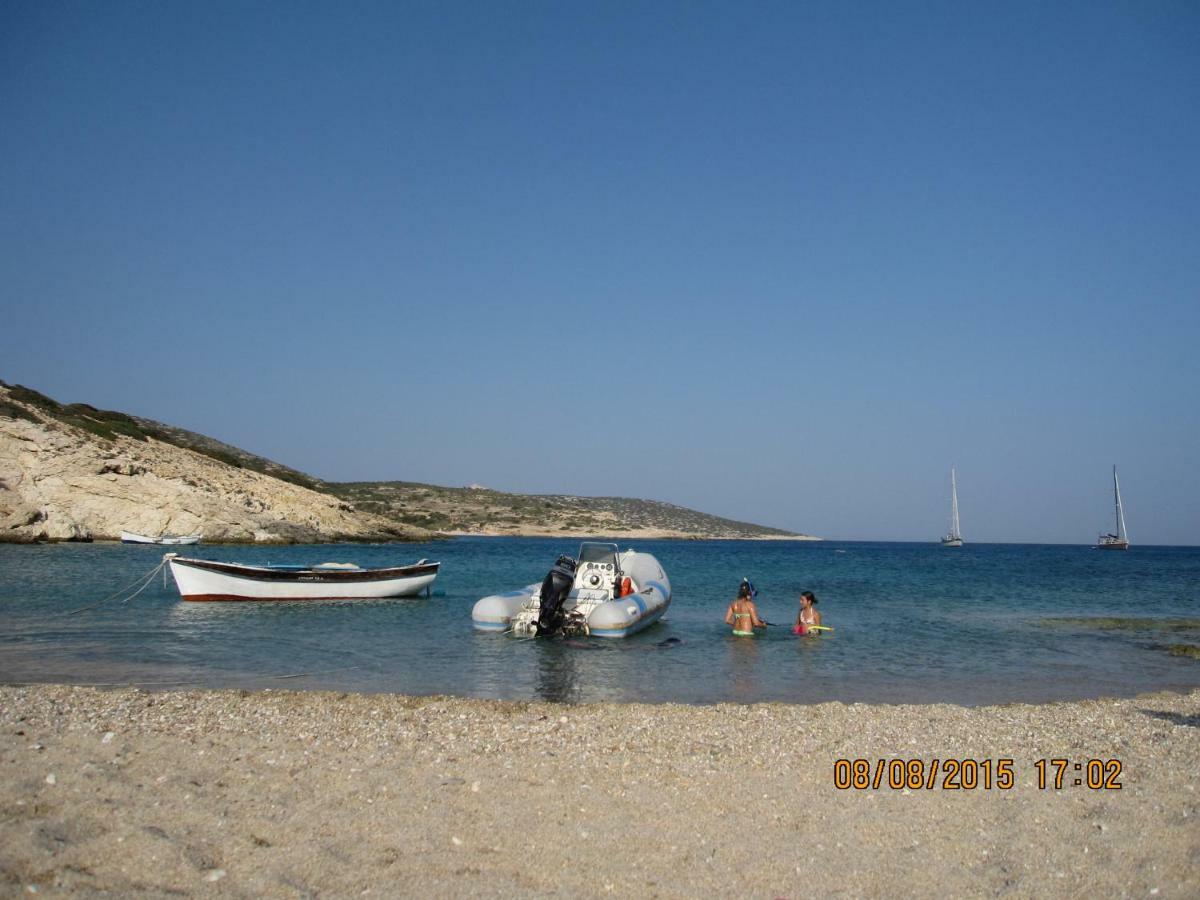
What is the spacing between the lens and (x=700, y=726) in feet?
28.0

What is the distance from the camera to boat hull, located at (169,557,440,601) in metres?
22.8

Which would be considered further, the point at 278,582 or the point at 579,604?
the point at 278,582

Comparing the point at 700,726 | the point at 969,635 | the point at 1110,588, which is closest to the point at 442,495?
the point at 1110,588

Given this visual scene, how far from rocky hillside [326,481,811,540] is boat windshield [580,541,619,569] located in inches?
3083

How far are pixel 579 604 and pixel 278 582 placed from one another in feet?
33.7

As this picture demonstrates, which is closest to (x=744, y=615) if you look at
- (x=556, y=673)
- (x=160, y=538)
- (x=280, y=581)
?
(x=556, y=673)

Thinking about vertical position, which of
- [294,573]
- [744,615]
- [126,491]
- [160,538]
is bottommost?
[744,615]

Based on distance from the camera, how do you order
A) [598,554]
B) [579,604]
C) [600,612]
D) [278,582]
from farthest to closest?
1. [278,582]
2. [598,554]
3. [579,604]
4. [600,612]

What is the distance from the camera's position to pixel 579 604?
58.2ft

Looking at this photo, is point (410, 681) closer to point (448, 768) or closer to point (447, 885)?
point (448, 768)

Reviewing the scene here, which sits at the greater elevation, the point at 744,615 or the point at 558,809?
the point at 558,809

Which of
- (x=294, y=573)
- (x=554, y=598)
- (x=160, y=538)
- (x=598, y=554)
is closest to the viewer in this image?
(x=554, y=598)

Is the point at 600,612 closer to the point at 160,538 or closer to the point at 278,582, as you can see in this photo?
the point at 278,582

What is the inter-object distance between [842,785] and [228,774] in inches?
185
